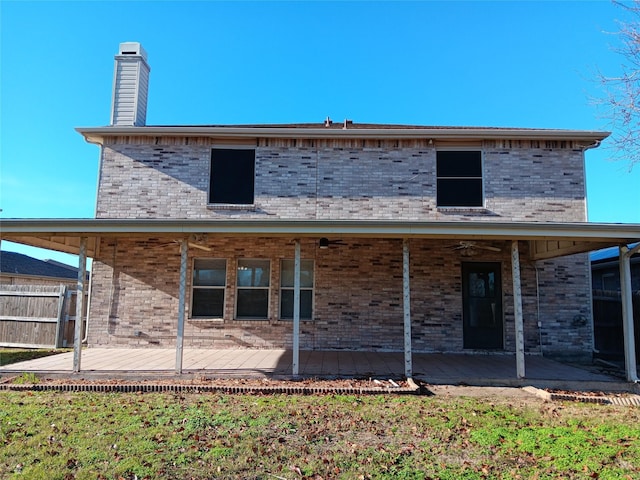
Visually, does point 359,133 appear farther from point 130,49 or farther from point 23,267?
point 23,267

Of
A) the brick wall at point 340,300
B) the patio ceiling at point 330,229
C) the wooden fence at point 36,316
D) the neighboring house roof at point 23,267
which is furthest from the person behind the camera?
the neighboring house roof at point 23,267

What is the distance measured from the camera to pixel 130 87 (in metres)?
11.5

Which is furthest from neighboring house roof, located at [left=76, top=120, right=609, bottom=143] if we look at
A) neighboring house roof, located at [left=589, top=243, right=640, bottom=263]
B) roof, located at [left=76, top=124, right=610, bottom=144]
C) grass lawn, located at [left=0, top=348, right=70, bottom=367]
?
grass lawn, located at [left=0, top=348, right=70, bottom=367]

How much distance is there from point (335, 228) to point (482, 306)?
202 inches

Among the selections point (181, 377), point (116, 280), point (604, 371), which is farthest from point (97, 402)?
point (604, 371)

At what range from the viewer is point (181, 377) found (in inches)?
283

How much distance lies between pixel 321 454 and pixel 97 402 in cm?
357

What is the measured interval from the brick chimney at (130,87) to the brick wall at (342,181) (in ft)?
3.68

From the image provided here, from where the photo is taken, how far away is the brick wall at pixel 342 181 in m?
10.1

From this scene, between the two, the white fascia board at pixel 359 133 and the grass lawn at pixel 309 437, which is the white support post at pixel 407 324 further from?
the white fascia board at pixel 359 133

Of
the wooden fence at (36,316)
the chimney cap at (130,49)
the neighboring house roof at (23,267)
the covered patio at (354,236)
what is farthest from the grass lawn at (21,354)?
the neighboring house roof at (23,267)

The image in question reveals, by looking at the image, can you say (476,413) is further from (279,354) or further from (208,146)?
(208,146)

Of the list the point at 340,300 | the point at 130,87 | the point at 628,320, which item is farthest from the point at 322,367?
the point at 130,87

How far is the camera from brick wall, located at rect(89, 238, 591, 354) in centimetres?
994
